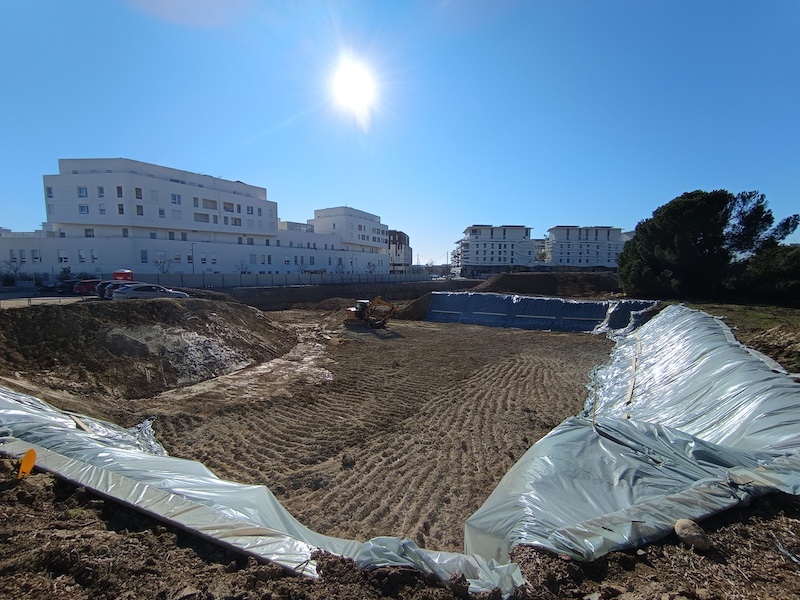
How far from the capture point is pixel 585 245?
94.5 metres

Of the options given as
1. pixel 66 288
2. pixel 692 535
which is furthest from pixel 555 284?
pixel 66 288

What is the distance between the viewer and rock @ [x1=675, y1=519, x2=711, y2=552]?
319 cm

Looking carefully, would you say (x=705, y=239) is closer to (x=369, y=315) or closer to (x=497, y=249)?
(x=369, y=315)

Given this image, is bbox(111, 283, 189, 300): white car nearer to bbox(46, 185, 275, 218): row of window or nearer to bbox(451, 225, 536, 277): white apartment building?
bbox(46, 185, 275, 218): row of window

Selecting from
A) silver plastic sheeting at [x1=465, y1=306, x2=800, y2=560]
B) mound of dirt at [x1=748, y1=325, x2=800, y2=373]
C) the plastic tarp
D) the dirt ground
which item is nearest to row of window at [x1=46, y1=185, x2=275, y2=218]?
the dirt ground

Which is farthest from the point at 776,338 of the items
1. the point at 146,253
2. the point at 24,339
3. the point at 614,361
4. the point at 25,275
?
the point at 25,275

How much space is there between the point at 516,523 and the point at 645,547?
1.06 meters

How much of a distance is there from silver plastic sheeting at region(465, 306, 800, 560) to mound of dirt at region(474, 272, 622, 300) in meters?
35.4

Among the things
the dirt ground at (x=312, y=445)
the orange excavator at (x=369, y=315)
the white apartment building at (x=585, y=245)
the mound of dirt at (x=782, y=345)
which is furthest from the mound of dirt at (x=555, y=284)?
the white apartment building at (x=585, y=245)

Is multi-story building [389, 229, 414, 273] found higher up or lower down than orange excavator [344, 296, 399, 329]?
higher up

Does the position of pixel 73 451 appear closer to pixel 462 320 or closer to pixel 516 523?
pixel 516 523

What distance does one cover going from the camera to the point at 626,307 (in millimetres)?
24266

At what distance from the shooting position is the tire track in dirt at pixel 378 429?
593 centimetres

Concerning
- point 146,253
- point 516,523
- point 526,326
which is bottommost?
point 526,326
